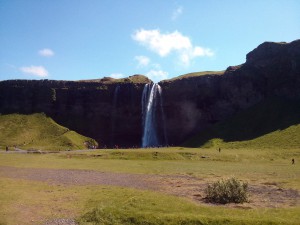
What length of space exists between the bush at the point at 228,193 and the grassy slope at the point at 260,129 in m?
55.3

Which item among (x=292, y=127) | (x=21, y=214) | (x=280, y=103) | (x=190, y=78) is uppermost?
(x=190, y=78)

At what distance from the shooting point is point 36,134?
11094 centimetres

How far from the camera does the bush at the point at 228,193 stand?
25.7 m

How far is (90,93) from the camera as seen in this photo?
123 m

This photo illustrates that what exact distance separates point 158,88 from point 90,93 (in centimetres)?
2323

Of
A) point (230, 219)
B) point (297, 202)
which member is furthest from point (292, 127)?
point (230, 219)

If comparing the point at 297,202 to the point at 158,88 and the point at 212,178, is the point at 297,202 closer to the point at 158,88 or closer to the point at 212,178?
the point at 212,178

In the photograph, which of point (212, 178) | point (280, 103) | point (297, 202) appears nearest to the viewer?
point (297, 202)

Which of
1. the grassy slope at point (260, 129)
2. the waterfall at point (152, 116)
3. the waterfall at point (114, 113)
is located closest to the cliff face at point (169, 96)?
the waterfall at point (114, 113)

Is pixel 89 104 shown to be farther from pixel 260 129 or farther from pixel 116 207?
pixel 116 207

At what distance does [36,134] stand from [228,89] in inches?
2318

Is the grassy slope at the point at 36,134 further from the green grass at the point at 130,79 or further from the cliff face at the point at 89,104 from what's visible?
the green grass at the point at 130,79

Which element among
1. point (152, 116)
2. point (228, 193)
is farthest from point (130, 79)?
point (228, 193)

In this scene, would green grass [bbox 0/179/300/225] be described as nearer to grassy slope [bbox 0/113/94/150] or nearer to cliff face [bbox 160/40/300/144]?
grassy slope [bbox 0/113/94/150]
